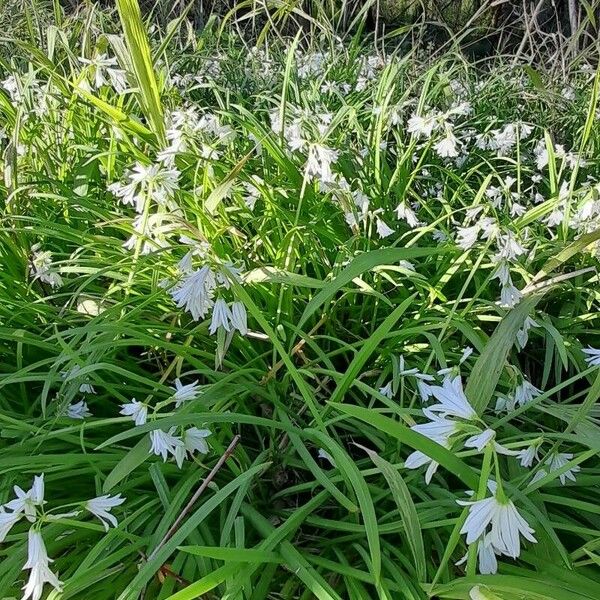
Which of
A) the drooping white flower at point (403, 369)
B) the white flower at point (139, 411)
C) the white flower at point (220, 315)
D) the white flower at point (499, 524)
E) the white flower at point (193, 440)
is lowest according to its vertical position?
Result: the drooping white flower at point (403, 369)

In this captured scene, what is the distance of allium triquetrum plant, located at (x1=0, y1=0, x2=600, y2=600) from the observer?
969 mm

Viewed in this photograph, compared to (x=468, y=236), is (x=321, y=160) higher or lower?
higher

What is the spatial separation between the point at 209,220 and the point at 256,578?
2.73ft

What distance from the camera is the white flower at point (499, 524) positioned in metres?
0.76

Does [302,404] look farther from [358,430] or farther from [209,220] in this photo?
[209,220]

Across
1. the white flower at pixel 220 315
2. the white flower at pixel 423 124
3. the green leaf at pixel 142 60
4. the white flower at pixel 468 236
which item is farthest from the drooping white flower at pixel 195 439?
the white flower at pixel 423 124

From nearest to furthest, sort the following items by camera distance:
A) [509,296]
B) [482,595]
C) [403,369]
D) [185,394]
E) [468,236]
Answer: [482,595] < [185,394] < [509,296] < [403,369] < [468,236]

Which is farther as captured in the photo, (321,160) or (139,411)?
(321,160)

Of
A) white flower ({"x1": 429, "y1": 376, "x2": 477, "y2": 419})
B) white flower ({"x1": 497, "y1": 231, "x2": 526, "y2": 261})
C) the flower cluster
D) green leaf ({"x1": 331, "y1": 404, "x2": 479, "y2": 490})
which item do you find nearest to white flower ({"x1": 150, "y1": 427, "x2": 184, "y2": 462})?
the flower cluster

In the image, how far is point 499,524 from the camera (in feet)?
2.50

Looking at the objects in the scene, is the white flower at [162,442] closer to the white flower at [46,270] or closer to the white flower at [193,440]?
the white flower at [193,440]

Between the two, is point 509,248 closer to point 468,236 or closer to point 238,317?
point 468,236

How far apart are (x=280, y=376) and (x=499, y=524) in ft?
2.59

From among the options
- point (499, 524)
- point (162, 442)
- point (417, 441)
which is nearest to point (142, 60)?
point (162, 442)
